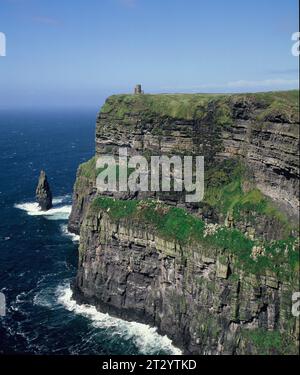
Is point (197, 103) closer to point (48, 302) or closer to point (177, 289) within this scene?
point (177, 289)

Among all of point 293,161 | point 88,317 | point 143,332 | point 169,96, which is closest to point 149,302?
point 143,332

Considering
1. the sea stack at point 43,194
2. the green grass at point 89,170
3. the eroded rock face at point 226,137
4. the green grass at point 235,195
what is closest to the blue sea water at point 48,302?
the sea stack at point 43,194

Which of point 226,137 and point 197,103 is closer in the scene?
point 226,137

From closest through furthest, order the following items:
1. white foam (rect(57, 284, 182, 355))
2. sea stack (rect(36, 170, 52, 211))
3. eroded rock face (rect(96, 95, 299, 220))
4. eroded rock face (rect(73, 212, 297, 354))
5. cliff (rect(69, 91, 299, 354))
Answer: eroded rock face (rect(73, 212, 297, 354)) → cliff (rect(69, 91, 299, 354)) → white foam (rect(57, 284, 182, 355)) → eroded rock face (rect(96, 95, 299, 220)) → sea stack (rect(36, 170, 52, 211))

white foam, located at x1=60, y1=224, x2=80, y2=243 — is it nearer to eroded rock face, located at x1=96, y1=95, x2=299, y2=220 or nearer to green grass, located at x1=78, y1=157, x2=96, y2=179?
green grass, located at x1=78, y1=157, x2=96, y2=179

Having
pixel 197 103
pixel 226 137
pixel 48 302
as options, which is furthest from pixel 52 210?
pixel 226 137

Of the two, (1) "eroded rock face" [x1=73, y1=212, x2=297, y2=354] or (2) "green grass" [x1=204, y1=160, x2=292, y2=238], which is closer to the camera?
(1) "eroded rock face" [x1=73, y1=212, x2=297, y2=354]

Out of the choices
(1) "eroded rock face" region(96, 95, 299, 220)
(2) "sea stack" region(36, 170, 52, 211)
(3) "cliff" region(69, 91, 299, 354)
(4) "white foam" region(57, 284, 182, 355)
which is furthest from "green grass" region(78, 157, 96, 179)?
(4) "white foam" region(57, 284, 182, 355)
